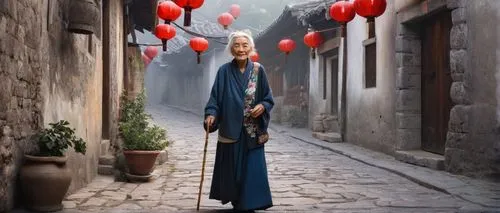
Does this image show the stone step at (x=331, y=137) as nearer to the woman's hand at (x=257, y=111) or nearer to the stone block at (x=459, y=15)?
the stone block at (x=459, y=15)

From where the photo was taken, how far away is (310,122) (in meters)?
16.7

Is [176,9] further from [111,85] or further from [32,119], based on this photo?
[32,119]

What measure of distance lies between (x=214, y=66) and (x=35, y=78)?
2300cm

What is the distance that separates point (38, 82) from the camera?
4391mm

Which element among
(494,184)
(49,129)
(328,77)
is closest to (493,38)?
(494,184)

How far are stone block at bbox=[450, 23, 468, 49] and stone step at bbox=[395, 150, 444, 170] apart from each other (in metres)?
1.64

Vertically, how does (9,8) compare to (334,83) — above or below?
above

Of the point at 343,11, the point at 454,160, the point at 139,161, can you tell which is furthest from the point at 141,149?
the point at 343,11

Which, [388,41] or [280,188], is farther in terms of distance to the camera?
[388,41]

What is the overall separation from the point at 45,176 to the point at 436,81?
6324 mm

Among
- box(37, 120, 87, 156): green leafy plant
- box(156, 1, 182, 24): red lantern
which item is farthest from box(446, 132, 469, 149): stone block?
box(156, 1, 182, 24): red lantern

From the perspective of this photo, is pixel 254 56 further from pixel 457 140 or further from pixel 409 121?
pixel 457 140

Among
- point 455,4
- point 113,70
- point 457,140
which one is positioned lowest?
point 457,140

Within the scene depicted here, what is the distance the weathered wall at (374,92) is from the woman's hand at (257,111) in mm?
5465
